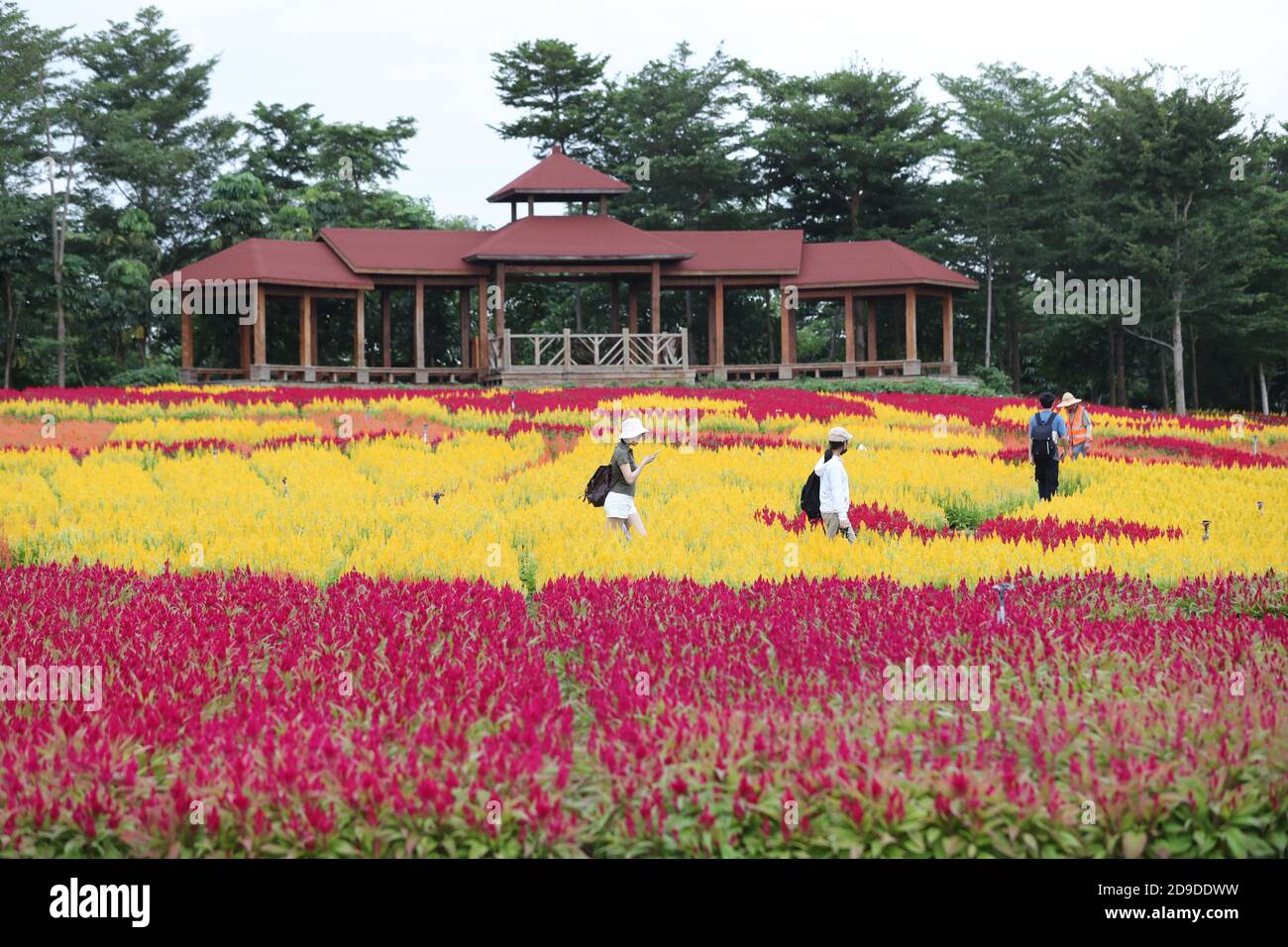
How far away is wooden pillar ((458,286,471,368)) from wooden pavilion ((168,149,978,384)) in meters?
0.05

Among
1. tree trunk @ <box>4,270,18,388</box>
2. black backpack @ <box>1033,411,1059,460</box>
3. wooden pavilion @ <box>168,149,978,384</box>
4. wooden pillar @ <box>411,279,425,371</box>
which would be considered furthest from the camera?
tree trunk @ <box>4,270,18,388</box>

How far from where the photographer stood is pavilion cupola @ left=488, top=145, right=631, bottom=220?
35875 mm

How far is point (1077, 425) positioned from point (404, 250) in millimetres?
23240

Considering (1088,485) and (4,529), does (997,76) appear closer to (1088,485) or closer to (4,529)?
(1088,485)

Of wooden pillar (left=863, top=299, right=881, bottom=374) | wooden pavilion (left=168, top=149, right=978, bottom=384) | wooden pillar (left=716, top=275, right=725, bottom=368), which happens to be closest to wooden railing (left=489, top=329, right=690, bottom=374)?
wooden pavilion (left=168, top=149, right=978, bottom=384)

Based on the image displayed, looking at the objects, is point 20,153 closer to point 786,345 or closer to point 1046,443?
point 786,345

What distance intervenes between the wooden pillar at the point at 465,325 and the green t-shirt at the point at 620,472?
25716mm

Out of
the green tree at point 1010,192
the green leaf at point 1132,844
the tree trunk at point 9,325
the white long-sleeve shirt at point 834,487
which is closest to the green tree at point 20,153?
the tree trunk at point 9,325

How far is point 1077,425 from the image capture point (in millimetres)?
17188

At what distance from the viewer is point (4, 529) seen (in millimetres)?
10945

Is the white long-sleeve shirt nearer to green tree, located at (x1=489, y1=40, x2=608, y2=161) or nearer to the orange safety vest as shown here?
the orange safety vest

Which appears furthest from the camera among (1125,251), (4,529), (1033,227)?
(1033,227)

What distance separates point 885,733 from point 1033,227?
45.9 metres

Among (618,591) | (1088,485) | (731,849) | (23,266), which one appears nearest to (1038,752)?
(731,849)
